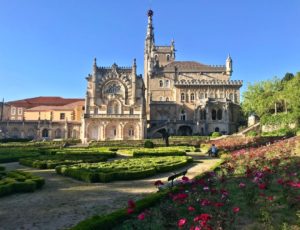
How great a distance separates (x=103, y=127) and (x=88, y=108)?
723 centimetres

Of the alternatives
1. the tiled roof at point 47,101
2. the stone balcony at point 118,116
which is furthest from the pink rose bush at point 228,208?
the tiled roof at point 47,101

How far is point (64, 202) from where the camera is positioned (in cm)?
1209

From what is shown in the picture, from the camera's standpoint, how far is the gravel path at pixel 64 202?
9711mm

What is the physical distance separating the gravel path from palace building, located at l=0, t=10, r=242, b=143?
47.2m

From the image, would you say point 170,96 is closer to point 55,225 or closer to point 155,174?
point 155,174

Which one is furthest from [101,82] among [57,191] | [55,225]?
[55,225]

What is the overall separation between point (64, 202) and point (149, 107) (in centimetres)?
6204

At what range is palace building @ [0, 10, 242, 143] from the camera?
64500mm

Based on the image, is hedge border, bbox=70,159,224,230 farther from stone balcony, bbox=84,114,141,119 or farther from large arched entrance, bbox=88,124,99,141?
large arched entrance, bbox=88,124,99,141

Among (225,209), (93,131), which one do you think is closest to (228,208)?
(225,209)

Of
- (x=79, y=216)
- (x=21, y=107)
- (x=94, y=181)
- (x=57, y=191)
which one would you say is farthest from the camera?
(x=21, y=107)

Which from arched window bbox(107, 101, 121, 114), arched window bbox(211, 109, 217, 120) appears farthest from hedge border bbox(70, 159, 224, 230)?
arched window bbox(211, 109, 217, 120)

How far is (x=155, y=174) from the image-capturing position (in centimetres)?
1948

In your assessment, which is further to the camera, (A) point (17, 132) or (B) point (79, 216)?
(A) point (17, 132)
